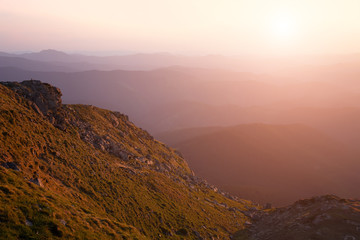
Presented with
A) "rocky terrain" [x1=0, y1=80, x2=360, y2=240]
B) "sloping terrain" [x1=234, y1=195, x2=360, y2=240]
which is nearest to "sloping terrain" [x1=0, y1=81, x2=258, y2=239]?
"rocky terrain" [x1=0, y1=80, x2=360, y2=240]

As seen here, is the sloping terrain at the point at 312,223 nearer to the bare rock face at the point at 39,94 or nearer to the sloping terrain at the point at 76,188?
the sloping terrain at the point at 76,188

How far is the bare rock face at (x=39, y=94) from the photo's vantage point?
181 ft

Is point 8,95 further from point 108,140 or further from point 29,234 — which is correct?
point 29,234

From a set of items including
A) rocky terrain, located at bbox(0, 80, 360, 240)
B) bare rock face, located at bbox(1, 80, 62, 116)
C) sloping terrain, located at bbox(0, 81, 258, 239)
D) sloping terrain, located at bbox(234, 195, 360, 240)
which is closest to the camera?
sloping terrain, located at bbox(0, 81, 258, 239)

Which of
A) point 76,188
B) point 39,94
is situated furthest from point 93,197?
point 39,94

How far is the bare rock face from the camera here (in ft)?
181

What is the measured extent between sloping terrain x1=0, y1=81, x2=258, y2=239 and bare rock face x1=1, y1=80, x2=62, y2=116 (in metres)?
0.23

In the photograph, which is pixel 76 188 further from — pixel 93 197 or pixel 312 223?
pixel 312 223

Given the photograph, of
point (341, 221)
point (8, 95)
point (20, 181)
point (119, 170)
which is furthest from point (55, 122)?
point (341, 221)

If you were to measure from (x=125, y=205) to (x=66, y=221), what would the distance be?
84.0 ft

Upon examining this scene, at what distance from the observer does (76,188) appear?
140ft

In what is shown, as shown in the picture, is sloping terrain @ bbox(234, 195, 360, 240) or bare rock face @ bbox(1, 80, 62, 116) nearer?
bare rock face @ bbox(1, 80, 62, 116)

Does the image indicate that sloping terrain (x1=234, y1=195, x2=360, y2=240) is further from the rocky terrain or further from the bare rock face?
the bare rock face

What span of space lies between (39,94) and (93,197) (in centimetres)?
3304
